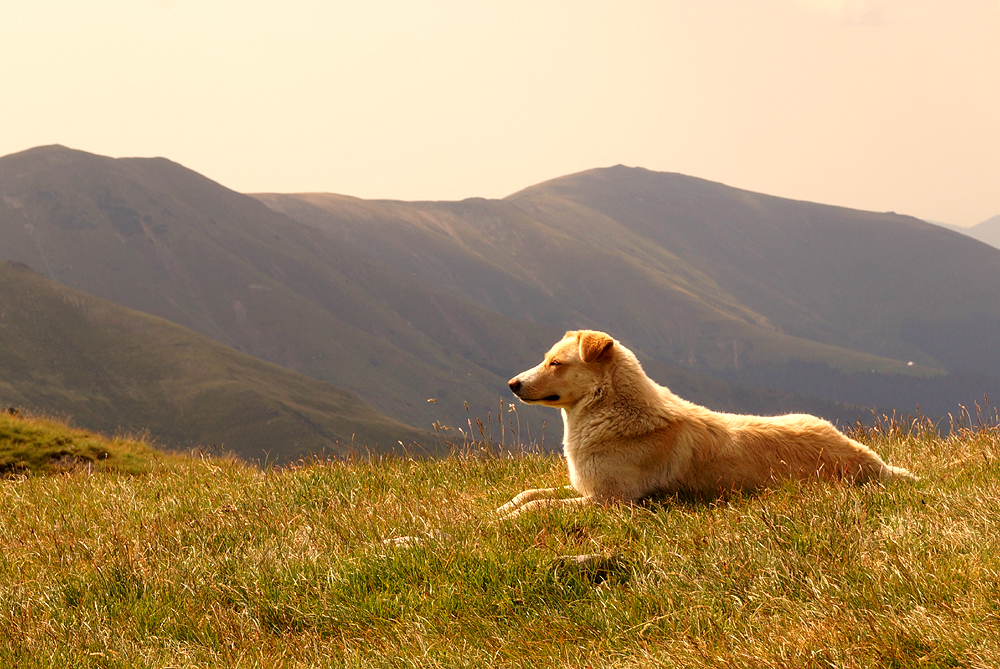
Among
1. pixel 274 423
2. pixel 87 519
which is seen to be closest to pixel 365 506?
pixel 87 519

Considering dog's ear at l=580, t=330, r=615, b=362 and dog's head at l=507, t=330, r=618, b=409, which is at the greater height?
dog's ear at l=580, t=330, r=615, b=362

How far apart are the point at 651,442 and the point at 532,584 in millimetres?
2571

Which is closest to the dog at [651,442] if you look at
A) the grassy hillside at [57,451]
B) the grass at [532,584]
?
the grass at [532,584]

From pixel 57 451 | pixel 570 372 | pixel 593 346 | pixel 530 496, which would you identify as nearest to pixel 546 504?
pixel 530 496

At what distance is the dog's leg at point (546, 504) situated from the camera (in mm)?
6371

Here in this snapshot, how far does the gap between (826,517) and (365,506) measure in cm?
401

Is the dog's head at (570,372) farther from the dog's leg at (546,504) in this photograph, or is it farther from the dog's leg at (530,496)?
the dog's leg at (546,504)

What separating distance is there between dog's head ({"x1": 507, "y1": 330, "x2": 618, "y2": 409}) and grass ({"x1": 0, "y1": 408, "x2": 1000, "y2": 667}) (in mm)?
1167

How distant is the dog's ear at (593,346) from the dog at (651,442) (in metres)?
0.01

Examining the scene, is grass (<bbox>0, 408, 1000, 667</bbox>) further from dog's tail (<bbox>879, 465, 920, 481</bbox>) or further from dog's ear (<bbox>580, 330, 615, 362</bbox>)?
dog's ear (<bbox>580, 330, 615, 362</bbox>)

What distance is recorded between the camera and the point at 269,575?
5.61 metres

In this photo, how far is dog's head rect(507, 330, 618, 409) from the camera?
7516 millimetres

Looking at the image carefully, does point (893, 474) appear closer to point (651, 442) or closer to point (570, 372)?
point (651, 442)

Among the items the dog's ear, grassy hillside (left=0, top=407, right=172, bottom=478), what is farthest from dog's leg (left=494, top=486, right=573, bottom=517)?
grassy hillside (left=0, top=407, right=172, bottom=478)
